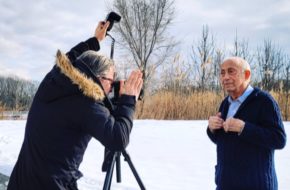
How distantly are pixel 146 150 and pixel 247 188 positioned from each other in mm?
3423

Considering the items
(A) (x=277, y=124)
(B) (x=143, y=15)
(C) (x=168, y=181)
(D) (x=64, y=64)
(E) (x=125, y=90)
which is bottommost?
(C) (x=168, y=181)

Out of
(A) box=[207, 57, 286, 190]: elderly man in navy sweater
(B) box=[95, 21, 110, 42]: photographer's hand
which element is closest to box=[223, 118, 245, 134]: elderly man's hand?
(A) box=[207, 57, 286, 190]: elderly man in navy sweater

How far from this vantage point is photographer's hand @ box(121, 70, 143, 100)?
5.42ft

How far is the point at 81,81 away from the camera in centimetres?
151

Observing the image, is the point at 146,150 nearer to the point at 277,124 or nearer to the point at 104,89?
the point at 277,124

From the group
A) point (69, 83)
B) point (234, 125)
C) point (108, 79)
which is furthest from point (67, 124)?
point (234, 125)

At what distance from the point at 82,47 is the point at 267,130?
1.18 m

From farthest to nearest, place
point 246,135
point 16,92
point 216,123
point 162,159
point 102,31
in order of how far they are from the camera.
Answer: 1. point 16,92
2. point 162,159
3. point 102,31
4. point 216,123
5. point 246,135

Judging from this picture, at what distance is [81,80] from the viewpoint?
1515 millimetres

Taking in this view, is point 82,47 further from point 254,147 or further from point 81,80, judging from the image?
point 254,147

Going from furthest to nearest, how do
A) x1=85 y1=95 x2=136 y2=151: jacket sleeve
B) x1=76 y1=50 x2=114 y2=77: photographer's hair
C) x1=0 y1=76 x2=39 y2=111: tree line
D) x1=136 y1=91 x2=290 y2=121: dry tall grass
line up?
x1=0 y1=76 x2=39 y2=111: tree line < x1=136 y1=91 x2=290 y2=121: dry tall grass < x1=76 y1=50 x2=114 y2=77: photographer's hair < x1=85 y1=95 x2=136 y2=151: jacket sleeve

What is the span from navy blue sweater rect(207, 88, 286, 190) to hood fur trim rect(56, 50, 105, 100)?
0.94 metres

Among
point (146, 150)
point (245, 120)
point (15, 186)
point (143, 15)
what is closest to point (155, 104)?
point (146, 150)

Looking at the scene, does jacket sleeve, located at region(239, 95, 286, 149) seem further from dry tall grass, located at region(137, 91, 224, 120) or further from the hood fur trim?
dry tall grass, located at region(137, 91, 224, 120)
